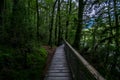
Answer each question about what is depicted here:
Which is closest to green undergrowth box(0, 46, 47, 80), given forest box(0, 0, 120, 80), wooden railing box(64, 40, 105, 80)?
forest box(0, 0, 120, 80)

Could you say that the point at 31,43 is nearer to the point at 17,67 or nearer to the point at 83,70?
the point at 17,67

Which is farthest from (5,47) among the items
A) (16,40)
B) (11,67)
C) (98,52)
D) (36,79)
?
(98,52)

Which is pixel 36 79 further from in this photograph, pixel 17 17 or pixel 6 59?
pixel 17 17

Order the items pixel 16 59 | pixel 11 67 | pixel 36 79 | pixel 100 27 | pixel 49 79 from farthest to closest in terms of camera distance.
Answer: pixel 100 27, pixel 16 59, pixel 11 67, pixel 36 79, pixel 49 79

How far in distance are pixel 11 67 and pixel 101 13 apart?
4776 millimetres

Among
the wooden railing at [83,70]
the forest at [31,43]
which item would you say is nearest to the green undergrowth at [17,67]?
the forest at [31,43]

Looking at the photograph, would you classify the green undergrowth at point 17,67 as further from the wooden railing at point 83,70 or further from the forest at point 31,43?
the wooden railing at point 83,70

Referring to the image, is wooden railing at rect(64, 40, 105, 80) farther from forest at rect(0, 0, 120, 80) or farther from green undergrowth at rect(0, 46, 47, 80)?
green undergrowth at rect(0, 46, 47, 80)

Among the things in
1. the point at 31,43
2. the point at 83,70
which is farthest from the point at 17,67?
the point at 83,70

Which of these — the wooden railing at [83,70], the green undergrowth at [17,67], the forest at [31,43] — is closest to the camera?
the wooden railing at [83,70]

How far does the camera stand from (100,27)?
8859mm

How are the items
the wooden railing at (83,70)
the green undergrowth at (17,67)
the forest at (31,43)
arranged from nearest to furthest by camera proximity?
1. the wooden railing at (83,70)
2. the green undergrowth at (17,67)
3. the forest at (31,43)

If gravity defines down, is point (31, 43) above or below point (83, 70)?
above

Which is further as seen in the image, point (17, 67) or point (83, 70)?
point (17, 67)
